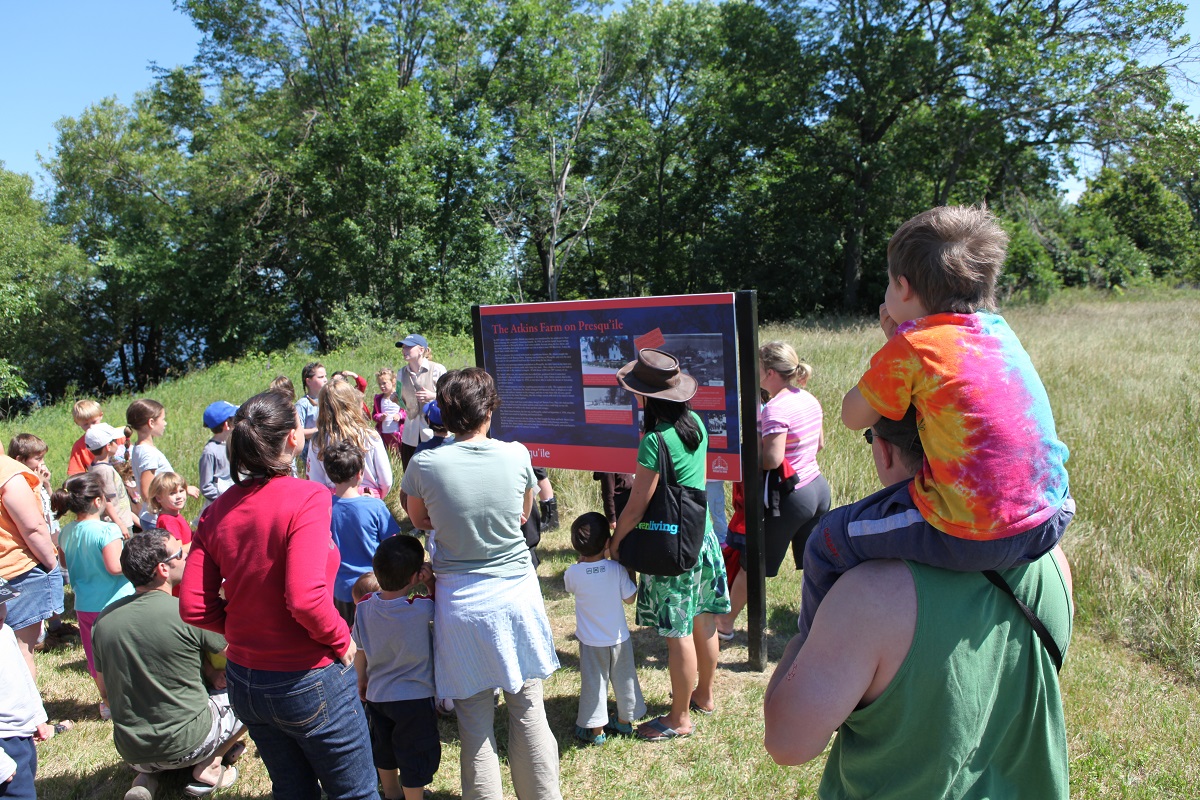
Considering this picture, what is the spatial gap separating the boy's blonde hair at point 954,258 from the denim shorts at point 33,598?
4.63 meters

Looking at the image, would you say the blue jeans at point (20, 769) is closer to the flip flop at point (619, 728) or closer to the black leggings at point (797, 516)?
the flip flop at point (619, 728)

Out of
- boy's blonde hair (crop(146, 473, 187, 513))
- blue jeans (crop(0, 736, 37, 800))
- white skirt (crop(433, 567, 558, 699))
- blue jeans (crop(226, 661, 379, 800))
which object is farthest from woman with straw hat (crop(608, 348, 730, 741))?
boy's blonde hair (crop(146, 473, 187, 513))

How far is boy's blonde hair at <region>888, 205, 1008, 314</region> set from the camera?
1.31 meters

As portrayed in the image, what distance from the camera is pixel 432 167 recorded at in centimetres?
2498

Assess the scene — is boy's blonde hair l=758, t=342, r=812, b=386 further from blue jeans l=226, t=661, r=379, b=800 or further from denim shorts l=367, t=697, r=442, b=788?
blue jeans l=226, t=661, r=379, b=800

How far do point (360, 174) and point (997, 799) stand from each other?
2560cm

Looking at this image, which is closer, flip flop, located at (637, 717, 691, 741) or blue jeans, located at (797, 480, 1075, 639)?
blue jeans, located at (797, 480, 1075, 639)

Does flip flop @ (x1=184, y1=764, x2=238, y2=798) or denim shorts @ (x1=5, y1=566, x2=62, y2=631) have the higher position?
denim shorts @ (x1=5, y1=566, x2=62, y2=631)

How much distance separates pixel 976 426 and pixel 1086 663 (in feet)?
12.2

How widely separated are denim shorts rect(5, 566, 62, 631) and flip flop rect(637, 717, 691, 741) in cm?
338

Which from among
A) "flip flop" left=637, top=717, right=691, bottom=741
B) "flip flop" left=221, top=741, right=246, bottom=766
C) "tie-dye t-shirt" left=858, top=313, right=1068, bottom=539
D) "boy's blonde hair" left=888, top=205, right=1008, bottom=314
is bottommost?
"flip flop" left=221, top=741, right=246, bottom=766

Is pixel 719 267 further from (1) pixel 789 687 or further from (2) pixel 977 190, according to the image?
(1) pixel 789 687

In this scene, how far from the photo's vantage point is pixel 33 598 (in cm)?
405

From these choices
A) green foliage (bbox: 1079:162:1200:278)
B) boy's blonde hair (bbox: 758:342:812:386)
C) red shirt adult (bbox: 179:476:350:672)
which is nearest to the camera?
red shirt adult (bbox: 179:476:350:672)
